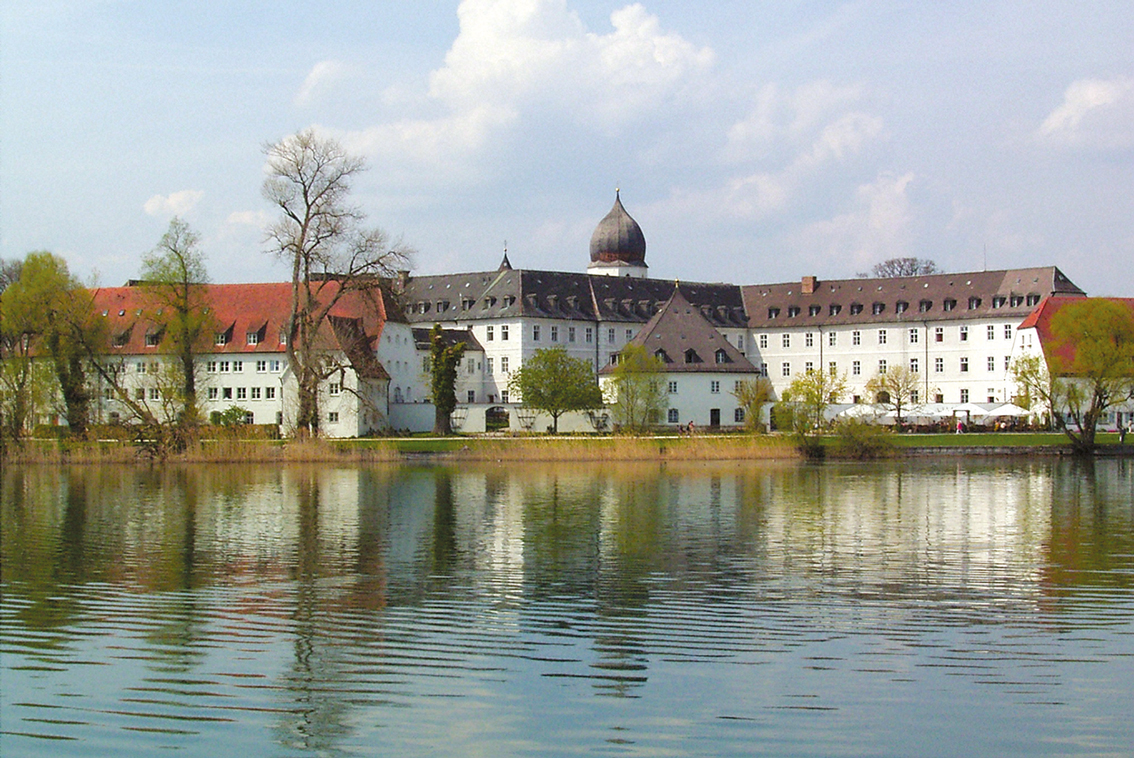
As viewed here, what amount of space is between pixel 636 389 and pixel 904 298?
3377 centimetres

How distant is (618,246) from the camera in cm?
10825

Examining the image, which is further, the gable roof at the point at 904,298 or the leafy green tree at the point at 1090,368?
the gable roof at the point at 904,298

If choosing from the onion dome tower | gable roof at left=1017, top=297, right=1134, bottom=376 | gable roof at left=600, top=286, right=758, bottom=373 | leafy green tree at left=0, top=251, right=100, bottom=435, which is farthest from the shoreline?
the onion dome tower

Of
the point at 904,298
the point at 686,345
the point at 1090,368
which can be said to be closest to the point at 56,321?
the point at 686,345

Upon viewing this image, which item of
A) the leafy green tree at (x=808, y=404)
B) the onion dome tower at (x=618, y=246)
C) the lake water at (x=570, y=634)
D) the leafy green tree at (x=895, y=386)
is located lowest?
the lake water at (x=570, y=634)

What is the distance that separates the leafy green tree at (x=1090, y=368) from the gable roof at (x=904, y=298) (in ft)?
87.7

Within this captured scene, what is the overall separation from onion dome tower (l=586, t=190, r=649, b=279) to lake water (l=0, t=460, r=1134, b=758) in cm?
7832

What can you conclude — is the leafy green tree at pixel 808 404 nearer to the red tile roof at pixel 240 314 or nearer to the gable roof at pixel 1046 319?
the gable roof at pixel 1046 319

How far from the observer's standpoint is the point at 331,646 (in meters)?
14.5

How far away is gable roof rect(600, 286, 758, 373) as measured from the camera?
266 ft

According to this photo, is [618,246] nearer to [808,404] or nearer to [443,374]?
[443,374]

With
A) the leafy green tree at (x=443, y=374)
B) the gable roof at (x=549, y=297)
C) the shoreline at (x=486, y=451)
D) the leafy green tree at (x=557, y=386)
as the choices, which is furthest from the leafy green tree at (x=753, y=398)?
the gable roof at (x=549, y=297)

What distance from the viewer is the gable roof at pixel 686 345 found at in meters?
80.9

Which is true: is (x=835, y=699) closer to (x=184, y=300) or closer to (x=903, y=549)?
(x=903, y=549)
